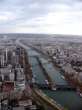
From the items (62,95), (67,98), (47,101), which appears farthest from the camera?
(62,95)

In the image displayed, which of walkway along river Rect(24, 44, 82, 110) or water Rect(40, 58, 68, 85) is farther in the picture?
water Rect(40, 58, 68, 85)

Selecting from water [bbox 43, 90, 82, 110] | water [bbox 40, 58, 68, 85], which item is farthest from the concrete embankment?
water [bbox 40, 58, 68, 85]

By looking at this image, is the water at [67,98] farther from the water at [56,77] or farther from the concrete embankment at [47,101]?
the water at [56,77]

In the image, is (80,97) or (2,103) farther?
(80,97)

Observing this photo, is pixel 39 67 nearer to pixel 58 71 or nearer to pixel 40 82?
pixel 58 71

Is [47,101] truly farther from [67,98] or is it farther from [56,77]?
[56,77]

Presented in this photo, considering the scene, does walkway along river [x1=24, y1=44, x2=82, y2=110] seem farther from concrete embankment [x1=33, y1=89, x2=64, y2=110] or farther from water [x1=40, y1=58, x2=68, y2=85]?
concrete embankment [x1=33, y1=89, x2=64, y2=110]

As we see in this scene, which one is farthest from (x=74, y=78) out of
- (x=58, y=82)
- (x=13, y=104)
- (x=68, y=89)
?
(x=13, y=104)

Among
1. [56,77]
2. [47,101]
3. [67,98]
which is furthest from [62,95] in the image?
[56,77]
